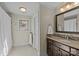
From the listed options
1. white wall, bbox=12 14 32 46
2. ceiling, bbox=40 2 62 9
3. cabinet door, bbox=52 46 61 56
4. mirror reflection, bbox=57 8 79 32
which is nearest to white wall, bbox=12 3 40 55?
white wall, bbox=12 14 32 46

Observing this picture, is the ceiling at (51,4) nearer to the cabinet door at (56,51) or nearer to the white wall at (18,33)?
the white wall at (18,33)

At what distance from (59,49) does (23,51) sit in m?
0.68

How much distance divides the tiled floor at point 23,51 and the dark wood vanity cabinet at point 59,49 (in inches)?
12.1

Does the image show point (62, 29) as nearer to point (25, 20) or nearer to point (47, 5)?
point (47, 5)

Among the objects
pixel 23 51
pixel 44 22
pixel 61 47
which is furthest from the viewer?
pixel 44 22

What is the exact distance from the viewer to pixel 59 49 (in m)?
1.86

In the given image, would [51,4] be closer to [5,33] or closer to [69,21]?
[69,21]

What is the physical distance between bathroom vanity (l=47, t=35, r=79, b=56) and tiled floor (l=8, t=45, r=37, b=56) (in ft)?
1.01

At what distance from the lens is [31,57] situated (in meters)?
1.81

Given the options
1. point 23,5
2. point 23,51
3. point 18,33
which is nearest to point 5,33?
point 18,33

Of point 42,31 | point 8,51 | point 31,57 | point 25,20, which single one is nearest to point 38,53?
point 31,57

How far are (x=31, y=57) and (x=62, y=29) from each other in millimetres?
889

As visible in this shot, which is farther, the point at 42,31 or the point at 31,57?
the point at 42,31

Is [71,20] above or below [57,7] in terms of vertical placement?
below
